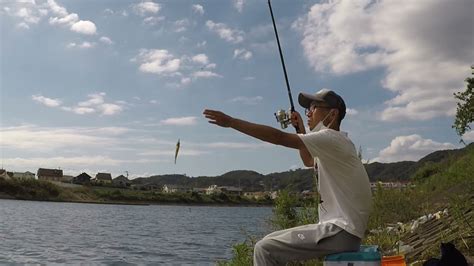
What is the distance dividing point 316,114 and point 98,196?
10402 cm

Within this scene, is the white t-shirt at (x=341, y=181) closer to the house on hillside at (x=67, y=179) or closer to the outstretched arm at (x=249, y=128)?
the outstretched arm at (x=249, y=128)

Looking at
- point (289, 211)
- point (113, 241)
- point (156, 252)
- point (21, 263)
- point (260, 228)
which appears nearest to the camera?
point (289, 211)

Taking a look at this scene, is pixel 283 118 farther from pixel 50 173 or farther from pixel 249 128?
pixel 50 173

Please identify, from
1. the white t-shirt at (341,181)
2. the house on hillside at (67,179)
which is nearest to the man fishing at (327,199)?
the white t-shirt at (341,181)

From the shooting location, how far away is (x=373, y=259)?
3.23m

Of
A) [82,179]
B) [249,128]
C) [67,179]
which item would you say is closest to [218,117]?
[249,128]

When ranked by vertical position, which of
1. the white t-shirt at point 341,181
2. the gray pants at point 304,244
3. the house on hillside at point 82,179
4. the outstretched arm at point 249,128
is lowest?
the gray pants at point 304,244

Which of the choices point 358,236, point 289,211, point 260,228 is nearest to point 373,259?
point 358,236

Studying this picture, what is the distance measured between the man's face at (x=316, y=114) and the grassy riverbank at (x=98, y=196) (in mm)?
77640

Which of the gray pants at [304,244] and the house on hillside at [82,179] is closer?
the gray pants at [304,244]

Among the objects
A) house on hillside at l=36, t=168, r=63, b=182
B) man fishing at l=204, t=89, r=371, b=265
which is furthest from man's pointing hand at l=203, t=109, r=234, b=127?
house on hillside at l=36, t=168, r=63, b=182

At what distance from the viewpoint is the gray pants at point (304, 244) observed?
341 cm

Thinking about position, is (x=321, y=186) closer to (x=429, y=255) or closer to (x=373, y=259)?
(x=373, y=259)

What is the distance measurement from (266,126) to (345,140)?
61 cm
